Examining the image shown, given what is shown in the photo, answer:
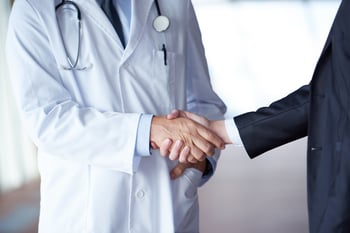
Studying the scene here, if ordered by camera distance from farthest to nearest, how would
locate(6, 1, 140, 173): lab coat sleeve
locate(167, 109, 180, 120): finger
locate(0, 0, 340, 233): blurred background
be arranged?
locate(0, 0, 340, 233): blurred background → locate(167, 109, 180, 120): finger → locate(6, 1, 140, 173): lab coat sleeve

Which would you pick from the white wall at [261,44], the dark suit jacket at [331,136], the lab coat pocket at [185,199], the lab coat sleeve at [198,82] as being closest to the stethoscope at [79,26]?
the lab coat sleeve at [198,82]

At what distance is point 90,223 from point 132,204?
12cm

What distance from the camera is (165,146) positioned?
1226 millimetres

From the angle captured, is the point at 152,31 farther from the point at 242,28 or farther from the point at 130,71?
the point at 242,28

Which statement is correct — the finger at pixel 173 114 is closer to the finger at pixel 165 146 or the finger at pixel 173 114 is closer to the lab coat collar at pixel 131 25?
the finger at pixel 165 146

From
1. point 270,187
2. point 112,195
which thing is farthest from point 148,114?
point 270,187

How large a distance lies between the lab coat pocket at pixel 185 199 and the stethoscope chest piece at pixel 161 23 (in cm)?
42

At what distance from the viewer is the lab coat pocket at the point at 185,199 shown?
1.33m

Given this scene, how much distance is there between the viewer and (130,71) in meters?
1.25

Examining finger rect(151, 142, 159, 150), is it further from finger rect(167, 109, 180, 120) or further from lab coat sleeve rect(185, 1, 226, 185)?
lab coat sleeve rect(185, 1, 226, 185)

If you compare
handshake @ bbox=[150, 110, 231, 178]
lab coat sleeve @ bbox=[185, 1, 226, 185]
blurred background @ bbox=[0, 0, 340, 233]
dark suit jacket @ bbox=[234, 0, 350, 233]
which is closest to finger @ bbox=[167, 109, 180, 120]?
handshake @ bbox=[150, 110, 231, 178]

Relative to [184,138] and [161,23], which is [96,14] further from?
[184,138]

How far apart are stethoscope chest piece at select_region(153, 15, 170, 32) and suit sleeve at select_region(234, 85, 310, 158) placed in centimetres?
36

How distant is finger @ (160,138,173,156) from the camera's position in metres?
1.22
